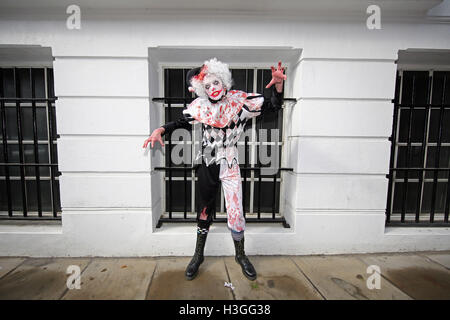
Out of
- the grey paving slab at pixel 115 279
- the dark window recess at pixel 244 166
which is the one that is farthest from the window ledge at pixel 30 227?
the dark window recess at pixel 244 166

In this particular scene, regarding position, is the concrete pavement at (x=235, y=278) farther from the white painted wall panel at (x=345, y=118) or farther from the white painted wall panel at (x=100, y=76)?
the white painted wall panel at (x=100, y=76)

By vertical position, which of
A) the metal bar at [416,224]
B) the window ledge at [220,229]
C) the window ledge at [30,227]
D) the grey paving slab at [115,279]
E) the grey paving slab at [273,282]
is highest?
the metal bar at [416,224]

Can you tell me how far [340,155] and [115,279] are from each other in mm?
2947

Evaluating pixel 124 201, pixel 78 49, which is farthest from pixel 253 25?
pixel 124 201

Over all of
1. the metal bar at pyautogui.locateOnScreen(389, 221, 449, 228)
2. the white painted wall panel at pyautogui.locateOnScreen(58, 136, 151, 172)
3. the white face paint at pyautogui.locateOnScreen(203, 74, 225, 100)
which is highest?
the white face paint at pyautogui.locateOnScreen(203, 74, 225, 100)

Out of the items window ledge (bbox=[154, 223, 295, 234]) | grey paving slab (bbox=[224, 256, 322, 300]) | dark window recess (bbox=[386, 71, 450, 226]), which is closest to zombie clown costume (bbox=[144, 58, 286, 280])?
grey paving slab (bbox=[224, 256, 322, 300])

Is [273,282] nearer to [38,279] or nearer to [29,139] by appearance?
[38,279]

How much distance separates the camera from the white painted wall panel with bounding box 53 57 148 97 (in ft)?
7.94

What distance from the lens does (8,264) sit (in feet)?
7.94

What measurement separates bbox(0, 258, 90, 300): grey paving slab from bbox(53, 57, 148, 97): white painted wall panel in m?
2.02

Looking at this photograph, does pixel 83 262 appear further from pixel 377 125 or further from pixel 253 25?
pixel 377 125

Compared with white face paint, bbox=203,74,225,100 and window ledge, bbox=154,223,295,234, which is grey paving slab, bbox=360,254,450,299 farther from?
white face paint, bbox=203,74,225,100

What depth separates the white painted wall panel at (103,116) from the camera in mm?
2465
